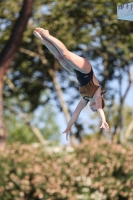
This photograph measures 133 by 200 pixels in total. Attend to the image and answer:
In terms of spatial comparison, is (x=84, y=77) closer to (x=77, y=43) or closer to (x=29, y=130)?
(x=77, y=43)

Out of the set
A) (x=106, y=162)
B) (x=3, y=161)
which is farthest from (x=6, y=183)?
(x=106, y=162)

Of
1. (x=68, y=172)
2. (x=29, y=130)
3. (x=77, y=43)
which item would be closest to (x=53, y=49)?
(x=68, y=172)

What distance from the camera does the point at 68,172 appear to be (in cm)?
1736

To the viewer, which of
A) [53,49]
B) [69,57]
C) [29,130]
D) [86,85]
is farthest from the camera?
[29,130]

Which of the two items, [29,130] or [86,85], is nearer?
[86,85]

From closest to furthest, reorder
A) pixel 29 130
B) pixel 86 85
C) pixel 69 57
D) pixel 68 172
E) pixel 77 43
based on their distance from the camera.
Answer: pixel 69 57 < pixel 86 85 < pixel 68 172 < pixel 77 43 < pixel 29 130

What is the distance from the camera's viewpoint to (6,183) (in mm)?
17156

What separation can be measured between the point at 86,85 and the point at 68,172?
40.4ft

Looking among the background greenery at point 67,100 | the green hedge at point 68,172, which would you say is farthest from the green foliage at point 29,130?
the green hedge at point 68,172

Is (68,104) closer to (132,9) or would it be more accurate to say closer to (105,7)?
(105,7)

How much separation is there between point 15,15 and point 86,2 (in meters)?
2.88

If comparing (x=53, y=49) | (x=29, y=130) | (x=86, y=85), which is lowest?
(x=29, y=130)

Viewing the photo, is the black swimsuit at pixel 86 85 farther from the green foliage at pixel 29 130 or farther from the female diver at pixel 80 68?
the green foliage at pixel 29 130

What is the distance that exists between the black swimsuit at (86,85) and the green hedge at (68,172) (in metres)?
11.8
